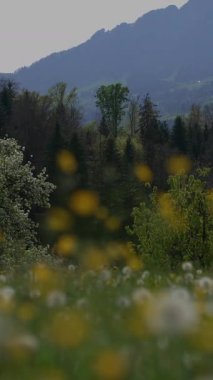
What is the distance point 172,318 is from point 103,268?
4.41 metres

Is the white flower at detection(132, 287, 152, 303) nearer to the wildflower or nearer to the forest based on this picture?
the forest

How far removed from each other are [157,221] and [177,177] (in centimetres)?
212

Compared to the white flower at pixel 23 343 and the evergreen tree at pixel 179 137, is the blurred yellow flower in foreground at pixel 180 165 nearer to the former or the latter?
Result: the white flower at pixel 23 343

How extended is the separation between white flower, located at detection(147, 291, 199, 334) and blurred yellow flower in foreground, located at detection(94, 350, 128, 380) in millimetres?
178

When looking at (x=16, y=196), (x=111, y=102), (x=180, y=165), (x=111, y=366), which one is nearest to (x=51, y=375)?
(x=111, y=366)

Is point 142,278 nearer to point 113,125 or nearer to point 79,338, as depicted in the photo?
point 79,338

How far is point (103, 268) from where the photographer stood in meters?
6.84

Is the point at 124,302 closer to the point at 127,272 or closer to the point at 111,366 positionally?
the point at 111,366

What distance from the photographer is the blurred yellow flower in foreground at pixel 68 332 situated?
277cm

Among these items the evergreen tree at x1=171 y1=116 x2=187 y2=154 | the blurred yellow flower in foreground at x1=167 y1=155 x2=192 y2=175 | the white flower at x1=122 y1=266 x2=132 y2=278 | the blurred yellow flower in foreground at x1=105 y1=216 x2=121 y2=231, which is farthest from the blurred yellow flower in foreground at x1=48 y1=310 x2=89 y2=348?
the evergreen tree at x1=171 y1=116 x2=187 y2=154

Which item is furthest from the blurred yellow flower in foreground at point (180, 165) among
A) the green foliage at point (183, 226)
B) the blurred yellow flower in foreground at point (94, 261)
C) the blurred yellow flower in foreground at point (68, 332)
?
the blurred yellow flower in foreground at point (68, 332)

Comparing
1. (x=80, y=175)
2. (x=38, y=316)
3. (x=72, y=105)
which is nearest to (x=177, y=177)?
(x=38, y=316)

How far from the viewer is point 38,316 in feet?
12.2

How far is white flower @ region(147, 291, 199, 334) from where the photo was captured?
2.44m
